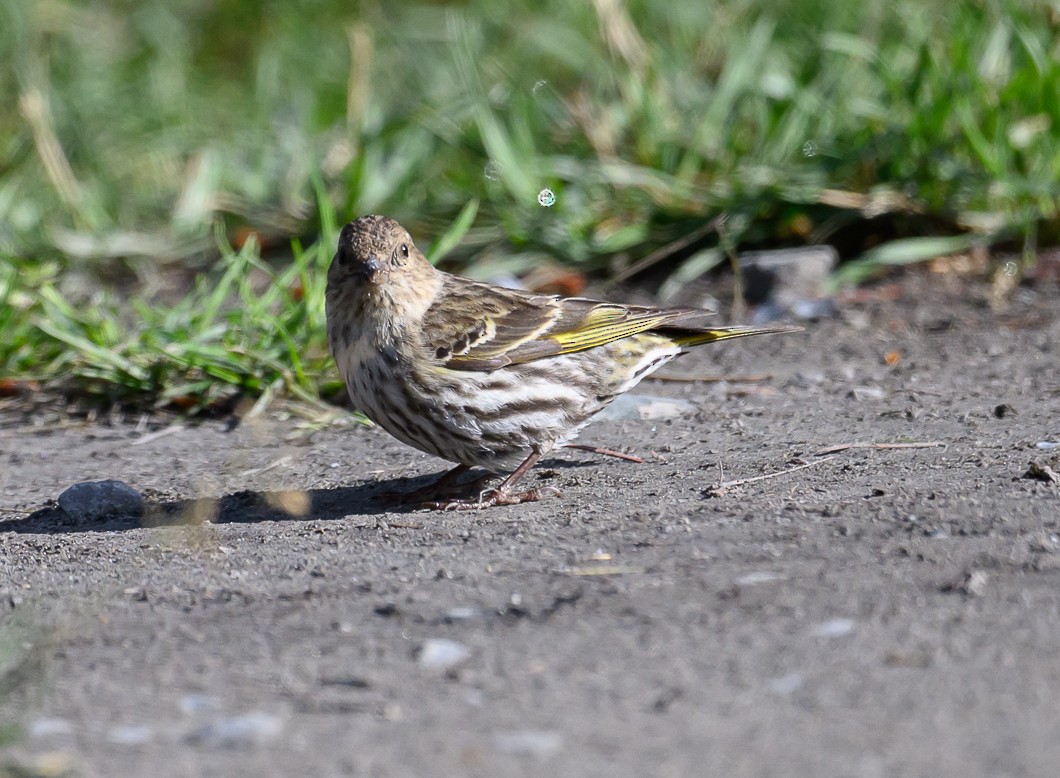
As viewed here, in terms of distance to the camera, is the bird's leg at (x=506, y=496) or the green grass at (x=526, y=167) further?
the green grass at (x=526, y=167)

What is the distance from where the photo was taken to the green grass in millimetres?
6246

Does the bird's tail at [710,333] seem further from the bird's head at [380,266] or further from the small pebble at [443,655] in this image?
the small pebble at [443,655]

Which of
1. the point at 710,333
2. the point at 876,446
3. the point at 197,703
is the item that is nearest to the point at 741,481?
the point at 876,446

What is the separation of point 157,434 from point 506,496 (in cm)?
178

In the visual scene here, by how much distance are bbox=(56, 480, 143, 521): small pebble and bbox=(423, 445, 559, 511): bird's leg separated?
1004 mm

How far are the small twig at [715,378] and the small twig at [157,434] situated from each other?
2.05m

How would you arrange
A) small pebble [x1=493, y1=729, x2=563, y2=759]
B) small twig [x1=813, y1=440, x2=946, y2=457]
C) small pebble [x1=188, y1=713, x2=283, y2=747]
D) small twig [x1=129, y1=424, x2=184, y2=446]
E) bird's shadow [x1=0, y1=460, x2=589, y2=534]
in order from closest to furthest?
1. small pebble [x1=493, y1=729, x2=563, y2=759]
2. small pebble [x1=188, y1=713, x2=283, y2=747]
3. bird's shadow [x1=0, y1=460, x2=589, y2=534]
4. small twig [x1=813, y1=440, x2=946, y2=457]
5. small twig [x1=129, y1=424, x2=184, y2=446]

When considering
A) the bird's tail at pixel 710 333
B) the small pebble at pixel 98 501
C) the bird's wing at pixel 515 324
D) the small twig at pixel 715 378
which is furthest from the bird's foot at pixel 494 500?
the small twig at pixel 715 378

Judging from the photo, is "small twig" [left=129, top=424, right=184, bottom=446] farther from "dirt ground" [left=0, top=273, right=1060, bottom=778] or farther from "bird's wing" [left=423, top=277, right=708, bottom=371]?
"bird's wing" [left=423, top=277, right=708, bottom=371]

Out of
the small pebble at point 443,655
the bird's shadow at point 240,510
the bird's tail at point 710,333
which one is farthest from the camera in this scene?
the bird's tail at point 710,333

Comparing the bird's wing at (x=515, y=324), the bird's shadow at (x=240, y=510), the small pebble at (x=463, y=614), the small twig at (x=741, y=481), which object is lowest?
the bird's shadow at (x=240, y=510)

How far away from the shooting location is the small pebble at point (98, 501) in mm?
4773

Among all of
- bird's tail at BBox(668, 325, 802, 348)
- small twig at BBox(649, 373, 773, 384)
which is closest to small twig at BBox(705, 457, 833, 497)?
bird's tail at BBox(668, 325, 802, 348)

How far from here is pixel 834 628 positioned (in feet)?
10.1
